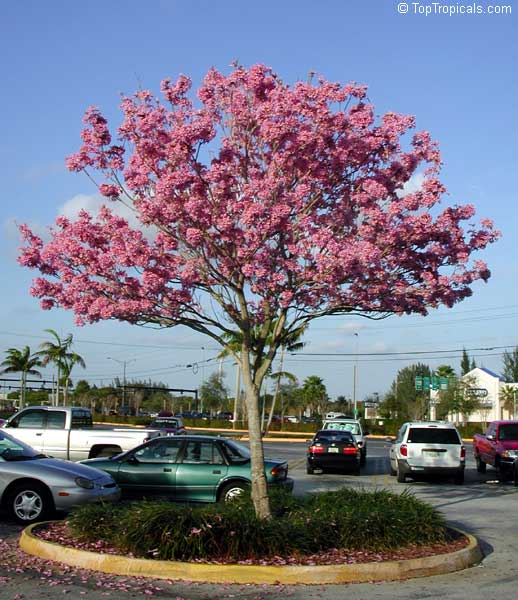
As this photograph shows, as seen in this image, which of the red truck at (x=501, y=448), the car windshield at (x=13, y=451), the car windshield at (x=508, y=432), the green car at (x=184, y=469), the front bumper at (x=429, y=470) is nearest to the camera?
the car windshield at (x=13, y=451)

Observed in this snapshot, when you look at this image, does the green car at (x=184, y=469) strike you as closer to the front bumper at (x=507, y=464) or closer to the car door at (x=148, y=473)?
the car door at (x=148, y=473)

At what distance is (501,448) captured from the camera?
23.8 meters

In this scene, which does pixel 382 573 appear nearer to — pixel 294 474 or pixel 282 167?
pixel 282 167

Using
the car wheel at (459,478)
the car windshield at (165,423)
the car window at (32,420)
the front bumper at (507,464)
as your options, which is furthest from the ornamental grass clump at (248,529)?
the car windshield at (165,423)

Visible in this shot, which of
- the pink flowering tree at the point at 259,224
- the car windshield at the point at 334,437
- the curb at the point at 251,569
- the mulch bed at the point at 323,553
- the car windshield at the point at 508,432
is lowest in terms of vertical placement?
the curb at the point at 251,569

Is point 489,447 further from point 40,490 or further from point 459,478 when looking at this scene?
point 40,490

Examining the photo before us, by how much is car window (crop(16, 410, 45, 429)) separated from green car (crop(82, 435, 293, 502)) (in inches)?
208

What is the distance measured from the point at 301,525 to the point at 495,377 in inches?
3109

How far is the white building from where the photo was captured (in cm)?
8215

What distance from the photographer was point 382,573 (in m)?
9.27

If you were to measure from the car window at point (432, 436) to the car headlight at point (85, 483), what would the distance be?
11776mm

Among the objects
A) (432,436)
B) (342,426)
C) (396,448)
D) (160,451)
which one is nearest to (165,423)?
(342,426)

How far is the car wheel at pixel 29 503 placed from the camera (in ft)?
40.4

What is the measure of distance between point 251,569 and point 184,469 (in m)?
6.18
